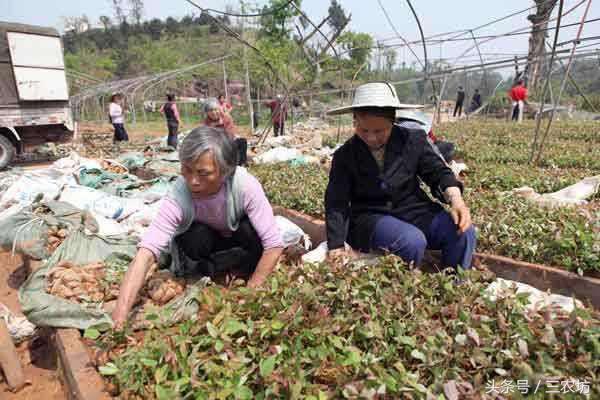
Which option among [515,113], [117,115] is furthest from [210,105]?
[515,113]

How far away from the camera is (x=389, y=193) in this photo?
2395mm

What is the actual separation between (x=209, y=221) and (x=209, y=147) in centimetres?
64

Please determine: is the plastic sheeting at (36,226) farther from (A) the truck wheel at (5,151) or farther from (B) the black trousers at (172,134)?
(B) the black trousers at (172,134)

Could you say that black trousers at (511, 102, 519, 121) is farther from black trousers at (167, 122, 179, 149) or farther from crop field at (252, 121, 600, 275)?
black trousers at (167, 122, 179, 149)

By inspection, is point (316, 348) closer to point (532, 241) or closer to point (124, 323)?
point (124, 323)

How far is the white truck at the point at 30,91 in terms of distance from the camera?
7844 mm

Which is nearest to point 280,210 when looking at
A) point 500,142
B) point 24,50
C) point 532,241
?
point 532,241

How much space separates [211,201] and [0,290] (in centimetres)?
214

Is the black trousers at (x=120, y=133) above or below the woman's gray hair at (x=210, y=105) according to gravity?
below

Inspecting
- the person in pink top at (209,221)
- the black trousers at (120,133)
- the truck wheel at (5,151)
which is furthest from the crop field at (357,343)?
the black trousers at (120,133)

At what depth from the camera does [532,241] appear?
8.54 feet

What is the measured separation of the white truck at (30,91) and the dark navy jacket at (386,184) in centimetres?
801

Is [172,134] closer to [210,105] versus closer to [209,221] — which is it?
[210,105]

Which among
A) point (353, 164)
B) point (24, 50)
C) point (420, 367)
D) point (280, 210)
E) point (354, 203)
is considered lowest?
point (280, 210)
